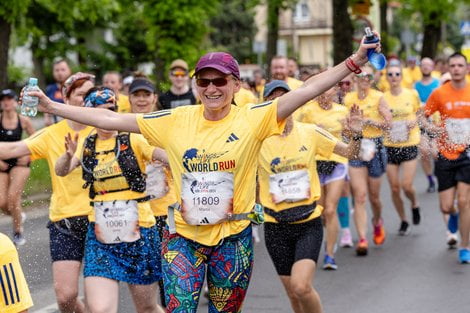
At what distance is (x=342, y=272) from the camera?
10.8m

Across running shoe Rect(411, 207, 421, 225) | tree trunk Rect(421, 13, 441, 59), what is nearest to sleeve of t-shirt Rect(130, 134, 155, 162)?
running shoe Rect(411, 207, 421, 225)

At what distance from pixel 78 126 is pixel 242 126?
216 centimetres

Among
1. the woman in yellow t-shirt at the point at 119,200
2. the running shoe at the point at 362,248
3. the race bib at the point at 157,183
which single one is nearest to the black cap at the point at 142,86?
the race bib at the point at 157,183

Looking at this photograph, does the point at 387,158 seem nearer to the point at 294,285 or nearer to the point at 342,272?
the point at 342,272

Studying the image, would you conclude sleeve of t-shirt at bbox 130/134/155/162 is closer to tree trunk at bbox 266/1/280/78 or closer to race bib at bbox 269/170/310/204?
race bib at bbox 269/170/310/204

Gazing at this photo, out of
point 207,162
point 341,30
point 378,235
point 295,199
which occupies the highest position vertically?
point 341,30

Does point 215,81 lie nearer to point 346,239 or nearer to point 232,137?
point 232,137

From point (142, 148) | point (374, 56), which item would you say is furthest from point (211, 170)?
point (142, 148)

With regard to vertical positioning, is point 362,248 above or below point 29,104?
below

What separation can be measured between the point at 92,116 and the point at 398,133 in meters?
8.02

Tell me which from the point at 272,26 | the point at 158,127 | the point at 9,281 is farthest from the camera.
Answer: the point at 272,26

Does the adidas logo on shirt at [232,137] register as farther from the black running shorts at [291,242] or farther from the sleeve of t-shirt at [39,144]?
the sleeve of t-shirt at [39,144]

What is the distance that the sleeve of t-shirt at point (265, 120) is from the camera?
583 centimetres

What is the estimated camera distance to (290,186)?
8.07 m
